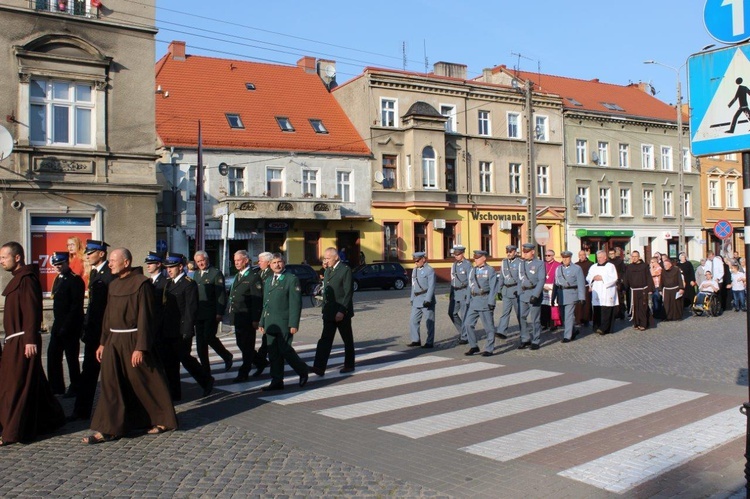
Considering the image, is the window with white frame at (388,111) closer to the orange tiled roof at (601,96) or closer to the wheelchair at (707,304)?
the orange tiled roof at (601,96)

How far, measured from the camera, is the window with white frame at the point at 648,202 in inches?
2031

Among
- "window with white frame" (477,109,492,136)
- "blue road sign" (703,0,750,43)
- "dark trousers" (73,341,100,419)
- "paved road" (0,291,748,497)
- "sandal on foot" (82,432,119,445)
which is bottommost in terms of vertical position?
"paved road" (0,291,748,497)

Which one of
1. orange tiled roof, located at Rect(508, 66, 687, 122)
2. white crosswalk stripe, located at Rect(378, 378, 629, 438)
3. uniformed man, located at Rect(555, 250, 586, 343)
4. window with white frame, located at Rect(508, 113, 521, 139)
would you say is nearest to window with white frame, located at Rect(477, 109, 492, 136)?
window with white frame, located at Rect(508, 113, 521, 139)

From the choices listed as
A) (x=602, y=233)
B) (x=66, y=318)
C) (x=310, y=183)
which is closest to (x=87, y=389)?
(x=66, y=318)

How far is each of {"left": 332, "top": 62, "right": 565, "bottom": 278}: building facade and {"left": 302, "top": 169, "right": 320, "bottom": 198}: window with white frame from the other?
3.42 meters

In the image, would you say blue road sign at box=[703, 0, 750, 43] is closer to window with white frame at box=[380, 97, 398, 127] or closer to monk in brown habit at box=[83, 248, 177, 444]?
monk in brown habit at box=[83, 248, 177, 444]

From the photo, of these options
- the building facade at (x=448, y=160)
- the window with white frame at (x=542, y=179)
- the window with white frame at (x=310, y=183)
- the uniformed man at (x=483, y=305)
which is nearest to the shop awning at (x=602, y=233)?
the building facade at (x=448, y=160)

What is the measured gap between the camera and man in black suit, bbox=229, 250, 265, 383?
34.4ft

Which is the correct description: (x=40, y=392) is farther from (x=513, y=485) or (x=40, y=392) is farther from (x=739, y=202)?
(x=739, y=202)

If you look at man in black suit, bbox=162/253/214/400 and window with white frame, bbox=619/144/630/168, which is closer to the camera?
man in black suit, bbox=162/253/214/400

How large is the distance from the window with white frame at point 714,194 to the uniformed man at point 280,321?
172 feet

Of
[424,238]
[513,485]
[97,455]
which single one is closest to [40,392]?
[97,455]

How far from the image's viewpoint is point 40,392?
7227 mm

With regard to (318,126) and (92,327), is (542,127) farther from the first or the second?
(92,327)
